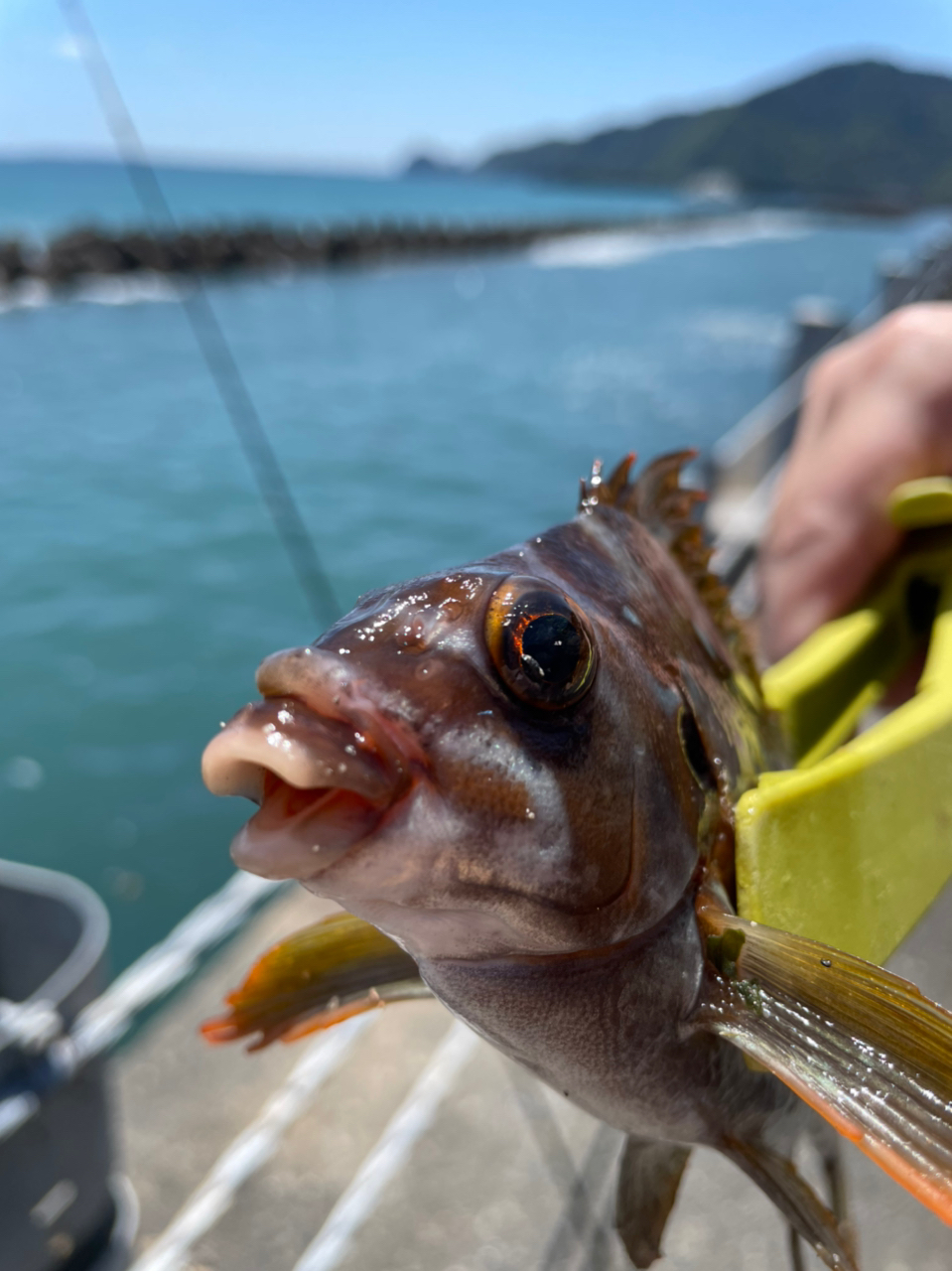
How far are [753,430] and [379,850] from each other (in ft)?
23.8

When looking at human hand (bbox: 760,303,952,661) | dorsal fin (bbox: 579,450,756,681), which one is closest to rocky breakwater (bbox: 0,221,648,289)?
human hand (bbox: 760,303,952,661)

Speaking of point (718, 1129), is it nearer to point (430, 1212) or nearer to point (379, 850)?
point (379, 850)

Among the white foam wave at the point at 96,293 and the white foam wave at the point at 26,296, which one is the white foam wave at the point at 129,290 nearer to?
the white foam wave at the point at 96,293

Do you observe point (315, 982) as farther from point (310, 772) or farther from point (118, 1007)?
point (118, 1007)

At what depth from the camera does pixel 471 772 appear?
27.0 inches

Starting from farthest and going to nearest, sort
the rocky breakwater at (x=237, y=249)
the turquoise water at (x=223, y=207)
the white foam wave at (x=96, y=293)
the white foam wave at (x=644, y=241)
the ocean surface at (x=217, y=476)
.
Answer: the turquoise water at (x=223, y=207)
the white foam wave at (x=644, y=241)
the rocky breakwater at (x=237, y=249)
the white foam wave at (x=96, y=293)
the ocean surface at (x=217, y=476)

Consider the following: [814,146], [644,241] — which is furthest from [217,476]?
[814,146]

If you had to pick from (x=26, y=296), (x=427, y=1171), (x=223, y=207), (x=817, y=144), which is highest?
(x=817, y=144)

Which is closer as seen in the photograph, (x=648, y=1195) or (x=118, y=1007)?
(x=648, y=1195)

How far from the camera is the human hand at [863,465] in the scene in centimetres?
149

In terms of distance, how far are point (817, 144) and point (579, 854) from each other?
136771 millimetres

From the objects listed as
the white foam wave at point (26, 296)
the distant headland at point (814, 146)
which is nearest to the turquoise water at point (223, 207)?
the white foam wave at point (26, 296)

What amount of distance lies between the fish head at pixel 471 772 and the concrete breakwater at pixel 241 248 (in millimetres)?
16732

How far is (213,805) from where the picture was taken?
6785 mm
